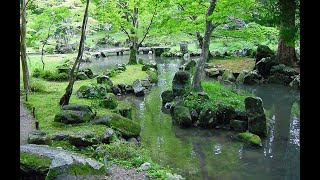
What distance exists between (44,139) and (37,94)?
26.4 feet

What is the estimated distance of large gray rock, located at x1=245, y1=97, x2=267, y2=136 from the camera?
41.5ft

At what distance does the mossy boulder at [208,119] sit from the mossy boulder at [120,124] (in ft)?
10.1

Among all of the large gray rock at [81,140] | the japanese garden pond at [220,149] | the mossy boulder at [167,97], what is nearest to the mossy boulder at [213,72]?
the mossy boulder at [167,97]

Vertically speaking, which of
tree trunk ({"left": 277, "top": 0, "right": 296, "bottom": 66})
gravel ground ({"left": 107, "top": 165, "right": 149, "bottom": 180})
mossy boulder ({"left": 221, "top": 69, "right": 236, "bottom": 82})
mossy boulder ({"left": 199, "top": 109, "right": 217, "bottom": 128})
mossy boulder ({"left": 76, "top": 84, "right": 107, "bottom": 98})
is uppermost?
tree trunk ({"left": 277, "top": 0, "right": 296, "bottom": 66})

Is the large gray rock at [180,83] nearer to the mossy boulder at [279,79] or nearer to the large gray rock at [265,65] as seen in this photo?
the mossy boulder at [279,79]

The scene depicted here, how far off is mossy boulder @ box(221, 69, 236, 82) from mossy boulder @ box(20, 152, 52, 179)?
18508 mm

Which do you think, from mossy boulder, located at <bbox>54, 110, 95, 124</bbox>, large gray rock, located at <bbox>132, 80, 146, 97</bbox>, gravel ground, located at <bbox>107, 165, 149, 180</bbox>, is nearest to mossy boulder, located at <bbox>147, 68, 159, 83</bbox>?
large gray rock, located at <bbox>132, 80, 146, 97</bbox>

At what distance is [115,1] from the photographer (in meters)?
26.2

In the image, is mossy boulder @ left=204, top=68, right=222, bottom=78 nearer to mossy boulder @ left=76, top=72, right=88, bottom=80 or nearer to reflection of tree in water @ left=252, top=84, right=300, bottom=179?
reflection of tree in water @ left=252, top=84, right=300, bottom=179

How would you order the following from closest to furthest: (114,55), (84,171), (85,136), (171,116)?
(84,171) → (85,136) → (171,116) → (114,55)
